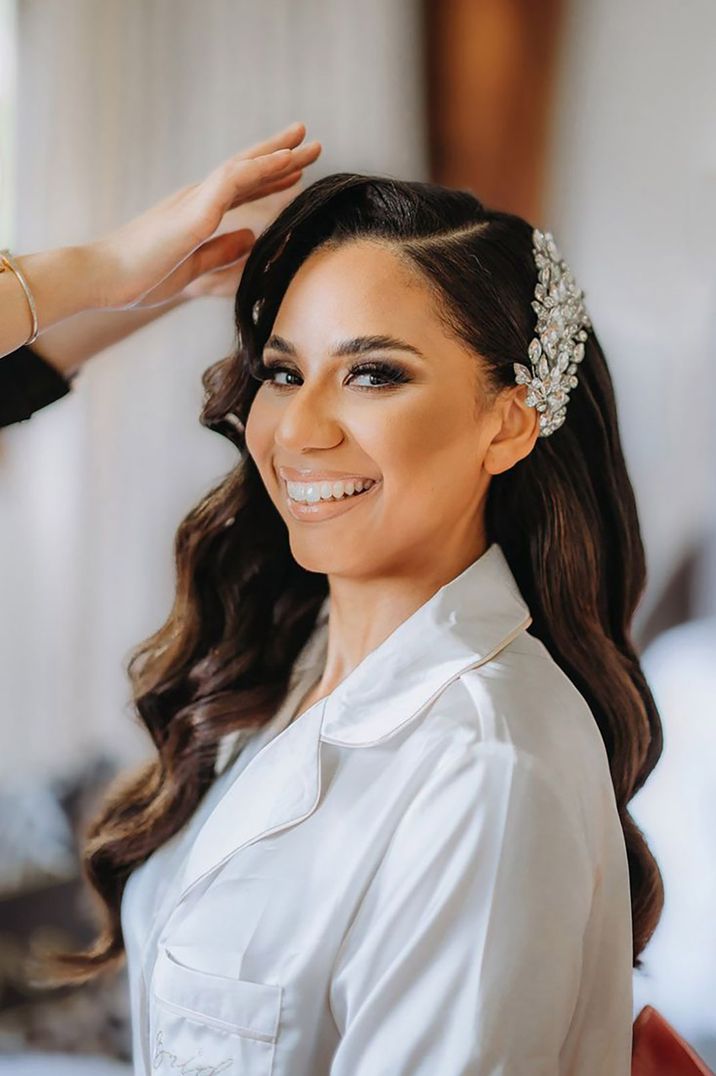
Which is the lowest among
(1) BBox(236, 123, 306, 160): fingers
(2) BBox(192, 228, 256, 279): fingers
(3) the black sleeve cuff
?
(3) the black sleeve cuff

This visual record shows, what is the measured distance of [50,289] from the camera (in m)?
1.40

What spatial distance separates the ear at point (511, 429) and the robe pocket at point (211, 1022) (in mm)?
624

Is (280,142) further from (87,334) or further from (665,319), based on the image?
(665,319)

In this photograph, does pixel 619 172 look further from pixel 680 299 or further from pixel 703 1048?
pixel 703 1048

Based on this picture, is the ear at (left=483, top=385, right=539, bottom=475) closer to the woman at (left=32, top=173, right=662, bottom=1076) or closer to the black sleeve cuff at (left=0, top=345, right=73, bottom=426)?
the woman at (left=32, top=173, right=662, bottom=1076)

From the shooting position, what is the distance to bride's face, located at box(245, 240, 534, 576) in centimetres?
127

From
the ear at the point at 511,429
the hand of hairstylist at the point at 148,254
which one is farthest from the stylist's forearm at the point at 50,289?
the ear at the point at 511,429

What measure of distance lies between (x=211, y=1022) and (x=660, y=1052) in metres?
0.54

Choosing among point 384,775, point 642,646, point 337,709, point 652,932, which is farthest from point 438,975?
point 642,646

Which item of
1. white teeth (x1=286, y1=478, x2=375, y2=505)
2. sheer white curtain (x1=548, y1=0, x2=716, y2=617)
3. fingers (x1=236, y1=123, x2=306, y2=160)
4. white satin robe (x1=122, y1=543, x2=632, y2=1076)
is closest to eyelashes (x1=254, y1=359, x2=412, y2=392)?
white teeth (x1=286, y1=478, x2=375, y2=505)

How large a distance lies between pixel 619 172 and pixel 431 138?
0.94 feet

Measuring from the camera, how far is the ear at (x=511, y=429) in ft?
4.36

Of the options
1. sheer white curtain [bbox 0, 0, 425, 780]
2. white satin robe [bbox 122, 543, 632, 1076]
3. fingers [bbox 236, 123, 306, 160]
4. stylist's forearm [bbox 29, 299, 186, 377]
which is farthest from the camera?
sheer white curtain [bbox 0, 0, 425, 780]

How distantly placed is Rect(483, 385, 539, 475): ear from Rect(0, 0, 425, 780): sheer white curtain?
0.56 meters
